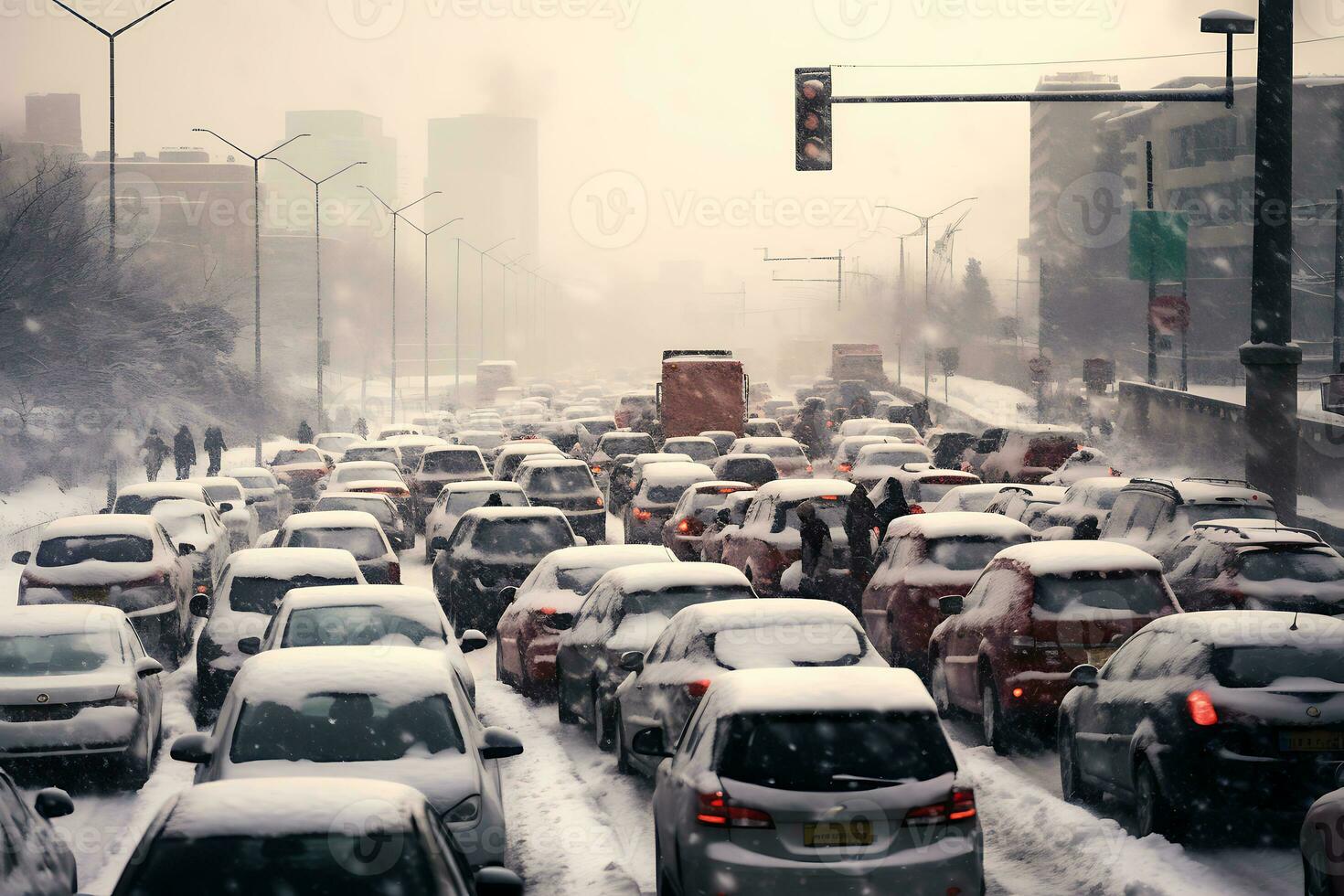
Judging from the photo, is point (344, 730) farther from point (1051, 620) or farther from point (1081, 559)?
point (1081, 559)

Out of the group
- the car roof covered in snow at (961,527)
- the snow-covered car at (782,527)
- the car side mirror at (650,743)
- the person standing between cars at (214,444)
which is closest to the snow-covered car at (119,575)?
the snow-covered car at (782,527)

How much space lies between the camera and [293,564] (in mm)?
16375

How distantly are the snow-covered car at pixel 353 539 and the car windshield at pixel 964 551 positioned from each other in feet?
22.5

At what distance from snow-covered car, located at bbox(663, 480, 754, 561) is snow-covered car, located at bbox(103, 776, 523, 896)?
19377 mm

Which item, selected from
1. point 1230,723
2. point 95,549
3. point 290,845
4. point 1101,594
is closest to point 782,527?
point 95,549

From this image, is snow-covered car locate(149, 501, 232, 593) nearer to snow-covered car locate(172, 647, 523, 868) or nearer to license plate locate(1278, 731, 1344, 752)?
snow-covered car locate(172, 647, 523, 868)

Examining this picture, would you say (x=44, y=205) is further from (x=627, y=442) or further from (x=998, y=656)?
(x=998, y=656)

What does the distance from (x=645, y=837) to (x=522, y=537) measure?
985cm

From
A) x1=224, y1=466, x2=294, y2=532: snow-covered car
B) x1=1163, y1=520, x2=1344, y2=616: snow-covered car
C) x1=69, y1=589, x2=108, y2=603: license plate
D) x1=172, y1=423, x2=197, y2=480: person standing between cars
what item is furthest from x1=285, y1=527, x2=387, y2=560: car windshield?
x1=172, y1=423, x2=197, y2=480: person standing between cars

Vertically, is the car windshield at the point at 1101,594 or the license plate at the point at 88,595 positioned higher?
the car windshield at the point at 1101,594

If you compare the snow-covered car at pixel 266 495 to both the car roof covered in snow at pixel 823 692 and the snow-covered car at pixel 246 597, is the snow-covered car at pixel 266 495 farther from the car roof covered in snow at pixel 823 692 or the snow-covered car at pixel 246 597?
the car roof covered in snow at pixel 823 692

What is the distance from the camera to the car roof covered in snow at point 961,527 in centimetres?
1695

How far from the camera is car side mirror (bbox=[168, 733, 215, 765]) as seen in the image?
913cm

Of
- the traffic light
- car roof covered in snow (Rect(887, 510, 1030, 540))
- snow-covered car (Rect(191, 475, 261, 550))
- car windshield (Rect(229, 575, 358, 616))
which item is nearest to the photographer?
car windshield (Rect(229, 575, 358, 616))
